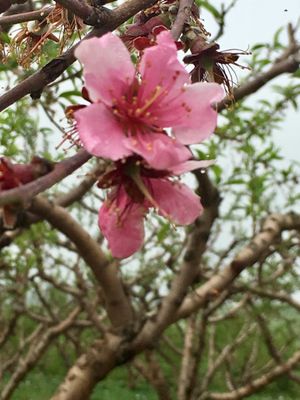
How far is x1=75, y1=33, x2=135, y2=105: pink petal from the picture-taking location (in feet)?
1.97

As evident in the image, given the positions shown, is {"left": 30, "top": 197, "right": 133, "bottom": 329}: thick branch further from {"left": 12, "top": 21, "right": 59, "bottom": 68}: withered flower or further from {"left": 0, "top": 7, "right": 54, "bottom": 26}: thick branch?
{"left": 0, "top": 7, "right": 54, "bottom": 26}: thick branch

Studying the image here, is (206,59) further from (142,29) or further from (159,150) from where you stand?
(159,150)

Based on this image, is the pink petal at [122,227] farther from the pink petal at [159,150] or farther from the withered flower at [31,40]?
the withered flower at [31,40]

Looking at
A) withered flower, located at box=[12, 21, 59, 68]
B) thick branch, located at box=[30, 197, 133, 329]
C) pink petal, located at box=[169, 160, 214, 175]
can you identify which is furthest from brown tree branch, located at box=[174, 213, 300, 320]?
pink petal, located at box=[169, 160, 214, 175]

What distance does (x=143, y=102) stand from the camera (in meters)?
0.64

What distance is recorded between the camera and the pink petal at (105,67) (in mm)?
600

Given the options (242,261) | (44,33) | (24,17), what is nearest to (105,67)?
(24,17)

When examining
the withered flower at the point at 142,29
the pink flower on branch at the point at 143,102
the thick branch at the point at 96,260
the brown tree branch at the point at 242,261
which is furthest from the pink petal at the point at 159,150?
the brown tree branch at the point at 242,261

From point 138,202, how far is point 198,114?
3.4 inches

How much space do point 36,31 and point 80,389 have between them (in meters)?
1.39

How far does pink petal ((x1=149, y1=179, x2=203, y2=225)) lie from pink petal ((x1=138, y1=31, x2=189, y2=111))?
0.22ft

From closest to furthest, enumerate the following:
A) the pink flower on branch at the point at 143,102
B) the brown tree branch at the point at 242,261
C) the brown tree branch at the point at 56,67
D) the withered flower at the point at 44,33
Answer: the pink flower on branch at the point at 143,102 < the brown tree branch at the point at 56,67 < the withered flower at the point at 44,33 < the brown tree branch at the point at 242,261

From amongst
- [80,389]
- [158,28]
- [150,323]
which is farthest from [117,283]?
[158,28]

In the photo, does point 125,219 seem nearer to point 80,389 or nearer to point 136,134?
point 136,134
